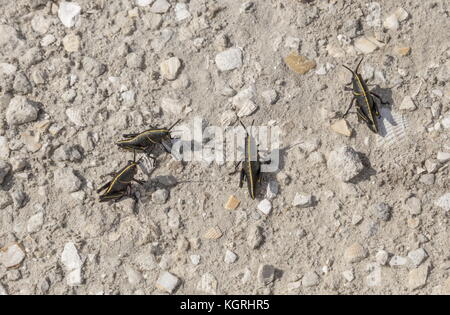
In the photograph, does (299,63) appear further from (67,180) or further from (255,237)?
(67,180)

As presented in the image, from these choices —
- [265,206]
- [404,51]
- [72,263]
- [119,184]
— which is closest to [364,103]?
[404,51]

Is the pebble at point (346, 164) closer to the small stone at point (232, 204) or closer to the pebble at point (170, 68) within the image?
the small stone at point (232, 204)

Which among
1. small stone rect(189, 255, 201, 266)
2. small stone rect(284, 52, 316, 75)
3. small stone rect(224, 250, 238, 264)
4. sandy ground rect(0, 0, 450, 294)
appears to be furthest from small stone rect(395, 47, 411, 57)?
small stone rect(189, 255, 201, 266)

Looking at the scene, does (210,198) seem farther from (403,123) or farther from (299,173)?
(403,123)

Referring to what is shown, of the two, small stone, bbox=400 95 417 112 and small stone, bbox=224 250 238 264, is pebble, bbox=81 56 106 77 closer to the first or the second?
small stone, bbox=224 250 238 264

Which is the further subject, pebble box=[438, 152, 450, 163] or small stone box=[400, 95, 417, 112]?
small stone box=[400, 95, 417, 112]

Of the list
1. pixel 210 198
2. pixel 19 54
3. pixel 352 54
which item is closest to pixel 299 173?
pixel 210 198
